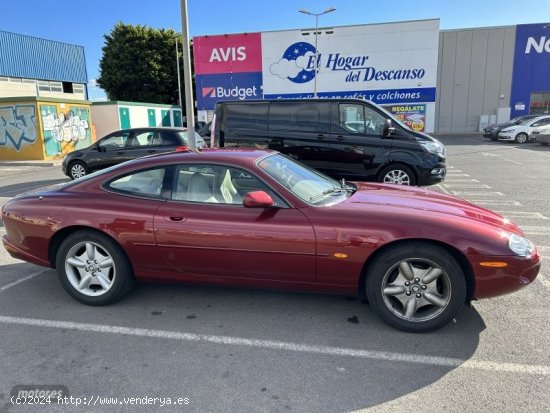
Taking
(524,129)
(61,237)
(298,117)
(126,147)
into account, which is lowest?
(61,237)

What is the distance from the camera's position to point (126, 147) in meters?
10.8

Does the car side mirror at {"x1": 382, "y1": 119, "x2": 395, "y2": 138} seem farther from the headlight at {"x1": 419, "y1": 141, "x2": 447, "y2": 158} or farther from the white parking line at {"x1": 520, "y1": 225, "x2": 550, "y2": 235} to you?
the white parking line at {"x1": 520, "y1": 225, "x2": 550, "y2": 235}

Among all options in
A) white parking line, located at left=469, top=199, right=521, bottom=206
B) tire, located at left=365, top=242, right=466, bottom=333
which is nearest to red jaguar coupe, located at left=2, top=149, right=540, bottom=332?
tire, located at left=365, top=242, right=466, bottom=333

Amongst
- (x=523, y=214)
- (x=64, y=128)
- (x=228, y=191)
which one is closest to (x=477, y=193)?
(x=523, y=214)

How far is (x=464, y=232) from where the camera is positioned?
10.0 feet

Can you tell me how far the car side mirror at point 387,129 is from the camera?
7.85 m

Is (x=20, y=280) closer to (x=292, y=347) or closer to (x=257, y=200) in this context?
(x=257, y=200)

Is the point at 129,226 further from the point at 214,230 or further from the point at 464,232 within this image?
the point at 464,232

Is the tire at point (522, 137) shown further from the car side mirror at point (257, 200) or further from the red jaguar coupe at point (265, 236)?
the car side mirror at point (257, 200)

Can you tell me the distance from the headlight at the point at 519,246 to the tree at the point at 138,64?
141 ft

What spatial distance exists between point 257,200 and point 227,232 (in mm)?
375

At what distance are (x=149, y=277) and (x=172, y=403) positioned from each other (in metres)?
1.43

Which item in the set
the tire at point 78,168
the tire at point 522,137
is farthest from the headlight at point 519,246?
the tire at point 522,137

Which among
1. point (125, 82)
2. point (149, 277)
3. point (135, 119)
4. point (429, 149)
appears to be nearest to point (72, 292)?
point (149, 277)
